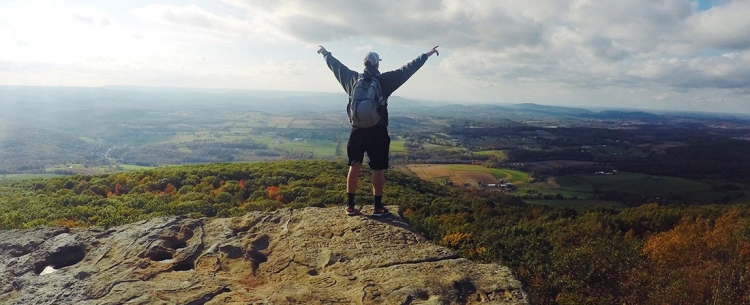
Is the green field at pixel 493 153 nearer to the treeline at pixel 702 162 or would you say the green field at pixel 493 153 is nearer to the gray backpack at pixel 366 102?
the treeline at pixel 702 162

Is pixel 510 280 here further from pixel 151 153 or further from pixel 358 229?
pixel 151 153

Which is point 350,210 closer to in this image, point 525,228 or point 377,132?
point 377,132

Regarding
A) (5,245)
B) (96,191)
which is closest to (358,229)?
(5,245)

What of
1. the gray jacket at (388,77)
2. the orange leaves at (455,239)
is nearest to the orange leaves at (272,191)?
the orange leaves at (455,239)

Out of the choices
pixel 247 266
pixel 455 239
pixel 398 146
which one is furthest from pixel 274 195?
pixel 398 146

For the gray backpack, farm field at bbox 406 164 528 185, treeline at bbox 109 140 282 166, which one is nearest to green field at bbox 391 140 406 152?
farm field at bbox 406 164 528 185

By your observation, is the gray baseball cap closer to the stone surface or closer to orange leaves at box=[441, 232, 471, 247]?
the stone surface

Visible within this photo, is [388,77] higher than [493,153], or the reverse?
[388,77]
